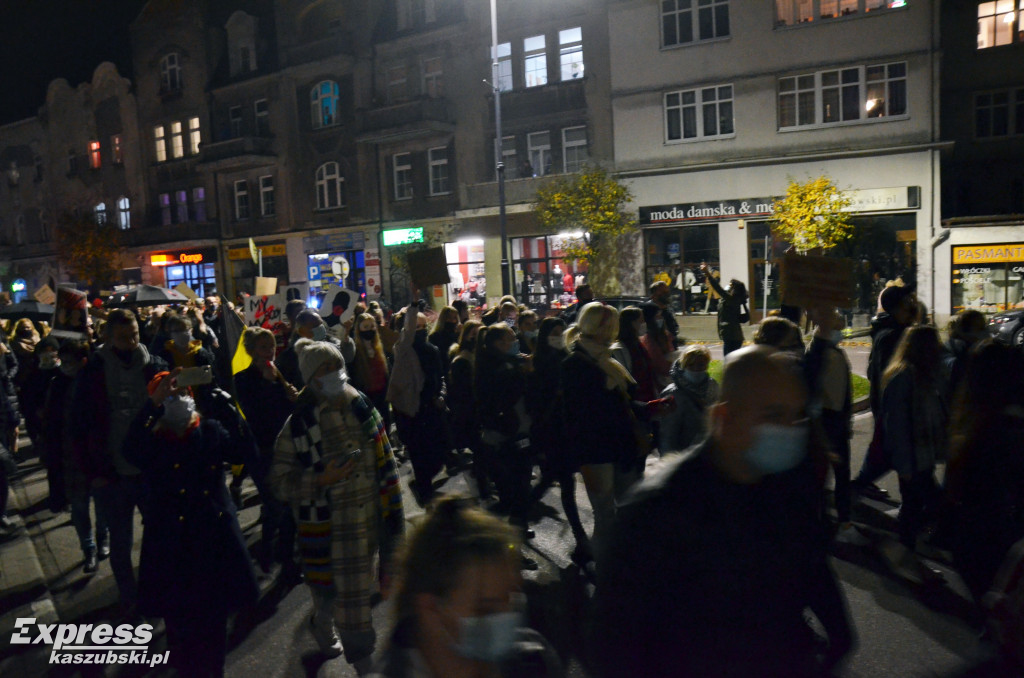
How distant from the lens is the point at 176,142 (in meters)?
41.1

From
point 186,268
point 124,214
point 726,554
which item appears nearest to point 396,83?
point 186,268

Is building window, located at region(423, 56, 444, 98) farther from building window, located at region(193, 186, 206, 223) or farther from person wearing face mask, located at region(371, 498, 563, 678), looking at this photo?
person wearing face mask, located at region(371, 498, 563, 678)

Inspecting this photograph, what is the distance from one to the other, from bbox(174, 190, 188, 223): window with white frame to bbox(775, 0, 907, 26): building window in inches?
1193

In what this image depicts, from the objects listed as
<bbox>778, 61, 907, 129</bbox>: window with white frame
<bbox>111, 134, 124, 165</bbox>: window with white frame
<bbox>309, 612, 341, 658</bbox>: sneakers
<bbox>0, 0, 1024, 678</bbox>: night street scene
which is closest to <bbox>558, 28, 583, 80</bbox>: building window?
<bbox>0, 0, 1024, 678</bbox>: night street scene

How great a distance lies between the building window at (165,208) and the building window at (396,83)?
16103 millimetres

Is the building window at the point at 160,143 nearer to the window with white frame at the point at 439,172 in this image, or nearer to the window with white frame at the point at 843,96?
the window with white frame at the point at 439,172

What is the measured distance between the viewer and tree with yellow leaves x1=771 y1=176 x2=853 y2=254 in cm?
2142

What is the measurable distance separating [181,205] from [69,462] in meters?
38.3

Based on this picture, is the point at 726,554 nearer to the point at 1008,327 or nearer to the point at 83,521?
the point at 83,521

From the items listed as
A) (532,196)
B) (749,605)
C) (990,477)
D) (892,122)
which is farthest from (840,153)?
(749,605)

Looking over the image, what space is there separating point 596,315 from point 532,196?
2363 centimetres

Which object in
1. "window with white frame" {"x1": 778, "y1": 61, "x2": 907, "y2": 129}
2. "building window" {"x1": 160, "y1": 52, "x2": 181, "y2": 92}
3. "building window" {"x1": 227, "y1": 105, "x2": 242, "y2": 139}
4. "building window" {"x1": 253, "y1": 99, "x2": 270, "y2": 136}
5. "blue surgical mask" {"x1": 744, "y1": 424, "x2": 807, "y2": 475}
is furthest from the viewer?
"building window" {"x1": 160, "y1": 52, "x2": 181, "y2": 92}

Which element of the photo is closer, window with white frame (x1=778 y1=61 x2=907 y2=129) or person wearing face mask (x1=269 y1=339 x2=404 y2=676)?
person wearing face mask (x1=269 y1=339 x2=404 y2=676)

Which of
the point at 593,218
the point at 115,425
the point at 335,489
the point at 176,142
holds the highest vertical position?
the point at 176,142
